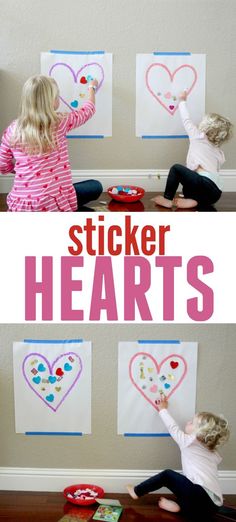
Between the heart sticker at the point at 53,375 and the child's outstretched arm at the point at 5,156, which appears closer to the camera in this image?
the child's outstretched arm at the point at 5,156

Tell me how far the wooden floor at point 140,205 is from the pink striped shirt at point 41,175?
0.14 m

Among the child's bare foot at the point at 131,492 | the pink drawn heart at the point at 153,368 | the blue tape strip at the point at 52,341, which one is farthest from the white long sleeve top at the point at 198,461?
the blue tape strip at the point at 52,341

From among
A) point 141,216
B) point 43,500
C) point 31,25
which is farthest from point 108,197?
point 43,500

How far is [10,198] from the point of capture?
10.8ft

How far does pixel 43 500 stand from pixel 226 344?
961 millimetres

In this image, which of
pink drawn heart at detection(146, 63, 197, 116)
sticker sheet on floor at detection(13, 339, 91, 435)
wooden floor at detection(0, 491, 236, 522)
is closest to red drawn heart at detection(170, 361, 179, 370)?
sticker sheet on floor at detection(13, 339, 91, 435)

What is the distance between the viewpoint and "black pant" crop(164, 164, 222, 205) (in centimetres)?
347

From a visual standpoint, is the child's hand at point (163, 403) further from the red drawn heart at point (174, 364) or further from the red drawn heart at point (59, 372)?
the red drawn heart at point (59, 372)

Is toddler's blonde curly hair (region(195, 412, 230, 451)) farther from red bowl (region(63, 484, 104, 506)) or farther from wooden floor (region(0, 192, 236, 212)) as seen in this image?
wooden floor (region(0, 192, 236, 212))

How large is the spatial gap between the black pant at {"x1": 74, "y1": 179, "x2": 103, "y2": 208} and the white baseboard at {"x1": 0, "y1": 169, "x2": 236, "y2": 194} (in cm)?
16

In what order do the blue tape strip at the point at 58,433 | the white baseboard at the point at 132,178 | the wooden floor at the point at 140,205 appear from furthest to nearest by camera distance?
the white baseboard at the point at 132,178 < the blue tape strip at the point at 58,433 < the wooden floor at the point at 140,205

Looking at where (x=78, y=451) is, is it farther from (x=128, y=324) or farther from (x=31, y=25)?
(x=31, y=25)

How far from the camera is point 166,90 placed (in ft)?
11.8

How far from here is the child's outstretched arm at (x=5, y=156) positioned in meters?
3.20
